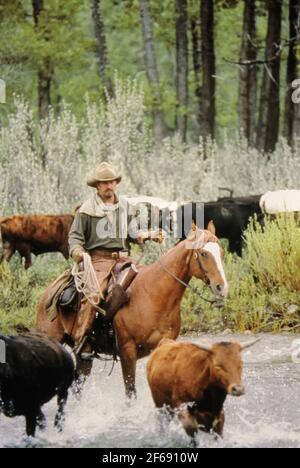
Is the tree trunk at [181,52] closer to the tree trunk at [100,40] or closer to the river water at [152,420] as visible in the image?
the tree trunk at [100,40]

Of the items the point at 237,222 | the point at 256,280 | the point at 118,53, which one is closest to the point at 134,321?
the point at 256,280

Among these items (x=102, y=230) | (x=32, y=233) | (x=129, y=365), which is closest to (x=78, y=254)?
(x=102, y=230)

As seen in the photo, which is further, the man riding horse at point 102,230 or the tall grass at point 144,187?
the tall grass at point 144,187

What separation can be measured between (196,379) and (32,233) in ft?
29.9

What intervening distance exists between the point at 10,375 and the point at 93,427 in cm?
128

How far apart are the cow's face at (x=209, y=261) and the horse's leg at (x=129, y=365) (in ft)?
3.52

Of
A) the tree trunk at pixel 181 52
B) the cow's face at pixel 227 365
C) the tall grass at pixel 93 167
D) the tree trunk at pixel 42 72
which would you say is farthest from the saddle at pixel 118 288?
the tree trunk at pixel 181 52

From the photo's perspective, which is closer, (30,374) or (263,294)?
(30,374)

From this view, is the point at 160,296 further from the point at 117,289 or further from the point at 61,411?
the point at 61,411

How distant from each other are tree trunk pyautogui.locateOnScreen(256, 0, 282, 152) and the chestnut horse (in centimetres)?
1795

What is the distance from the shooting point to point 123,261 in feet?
39.4

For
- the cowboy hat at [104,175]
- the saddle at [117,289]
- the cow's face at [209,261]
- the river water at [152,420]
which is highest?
the cowboy hat at [104,175]

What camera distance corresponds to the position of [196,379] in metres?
9.81

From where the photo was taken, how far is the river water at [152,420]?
1062 centimetres
